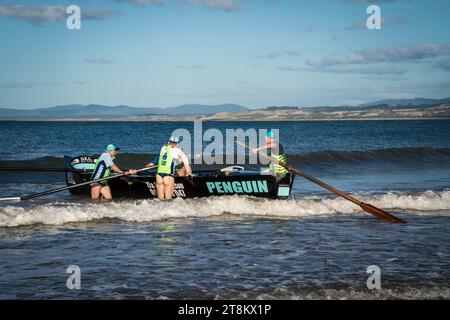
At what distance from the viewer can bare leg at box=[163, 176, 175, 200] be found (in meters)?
16.1

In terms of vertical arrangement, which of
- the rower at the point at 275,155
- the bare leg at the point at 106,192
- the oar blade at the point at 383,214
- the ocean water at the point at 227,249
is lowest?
the ocean water at the point at 227,249

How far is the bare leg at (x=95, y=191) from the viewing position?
1728cm

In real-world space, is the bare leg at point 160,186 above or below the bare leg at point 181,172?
below

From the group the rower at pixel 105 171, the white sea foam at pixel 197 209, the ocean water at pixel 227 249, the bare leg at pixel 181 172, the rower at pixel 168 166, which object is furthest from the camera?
the bare leg at pixel 181 172

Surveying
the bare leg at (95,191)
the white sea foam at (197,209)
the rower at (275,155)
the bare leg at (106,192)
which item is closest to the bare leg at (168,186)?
the white sea foam at (197,209)

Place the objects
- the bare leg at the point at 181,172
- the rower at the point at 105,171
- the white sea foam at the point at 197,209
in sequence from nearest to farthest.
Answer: the white sea foam at the point at 197,209, the rower at the point at 105,171, the bare leg at the point at 181,172

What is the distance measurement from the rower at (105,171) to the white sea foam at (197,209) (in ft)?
3.74

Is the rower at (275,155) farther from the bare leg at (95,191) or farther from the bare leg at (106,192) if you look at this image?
the bare leg at (95,191)

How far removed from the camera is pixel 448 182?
2384 cm

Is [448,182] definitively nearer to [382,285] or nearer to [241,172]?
[241,172]

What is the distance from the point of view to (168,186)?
16.2 m

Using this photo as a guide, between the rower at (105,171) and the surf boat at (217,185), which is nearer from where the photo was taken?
the surf boat at (217,185)

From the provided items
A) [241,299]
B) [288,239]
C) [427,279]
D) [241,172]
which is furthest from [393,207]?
[241,299]

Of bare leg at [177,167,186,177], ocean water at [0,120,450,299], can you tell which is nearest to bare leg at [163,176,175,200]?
ocean water at [0,120,450,299]
